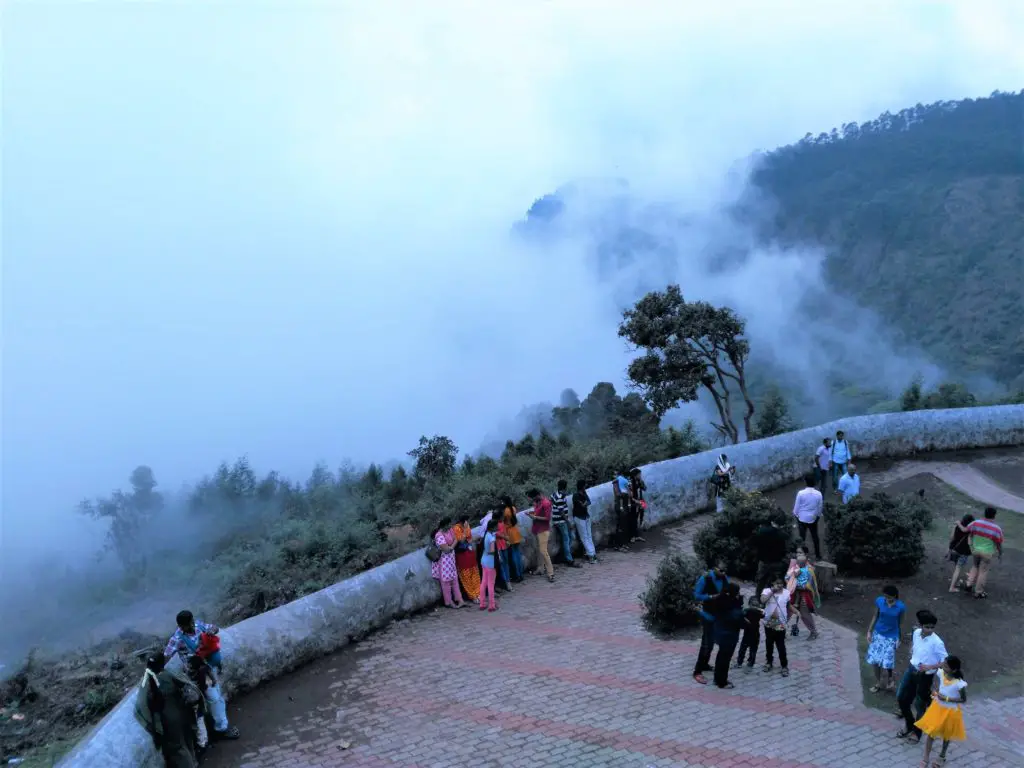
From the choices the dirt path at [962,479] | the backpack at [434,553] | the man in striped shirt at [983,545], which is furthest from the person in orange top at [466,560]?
the dirt path at [962,479]

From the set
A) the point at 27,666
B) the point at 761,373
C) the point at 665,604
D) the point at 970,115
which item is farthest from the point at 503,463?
the point at 970,115

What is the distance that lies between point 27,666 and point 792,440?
48.7ft

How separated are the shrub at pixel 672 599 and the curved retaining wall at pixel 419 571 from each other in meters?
2.74

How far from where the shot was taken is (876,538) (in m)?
11.1

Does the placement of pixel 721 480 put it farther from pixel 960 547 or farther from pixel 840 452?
pixel 960 547

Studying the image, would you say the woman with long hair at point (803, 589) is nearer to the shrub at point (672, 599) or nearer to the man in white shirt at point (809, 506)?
the shrub at point (672, 599)

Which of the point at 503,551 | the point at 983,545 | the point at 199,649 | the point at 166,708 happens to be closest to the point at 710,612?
the point at 503,551

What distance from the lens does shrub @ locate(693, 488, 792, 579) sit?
11508 millimetres

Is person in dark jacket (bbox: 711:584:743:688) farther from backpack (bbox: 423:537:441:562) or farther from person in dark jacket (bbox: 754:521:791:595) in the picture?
backpack (bbox: 423:537:441:562)

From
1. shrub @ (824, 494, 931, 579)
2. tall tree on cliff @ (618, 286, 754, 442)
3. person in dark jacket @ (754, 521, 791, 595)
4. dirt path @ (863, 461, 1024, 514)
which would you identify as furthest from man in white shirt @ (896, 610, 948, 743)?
tall tree on cliff @ (618, 286, 754, 442)

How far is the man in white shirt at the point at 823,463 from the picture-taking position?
50.5ft

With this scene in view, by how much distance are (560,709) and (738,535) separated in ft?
16.2

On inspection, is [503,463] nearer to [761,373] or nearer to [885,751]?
[885,751]

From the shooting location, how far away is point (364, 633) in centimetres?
991
